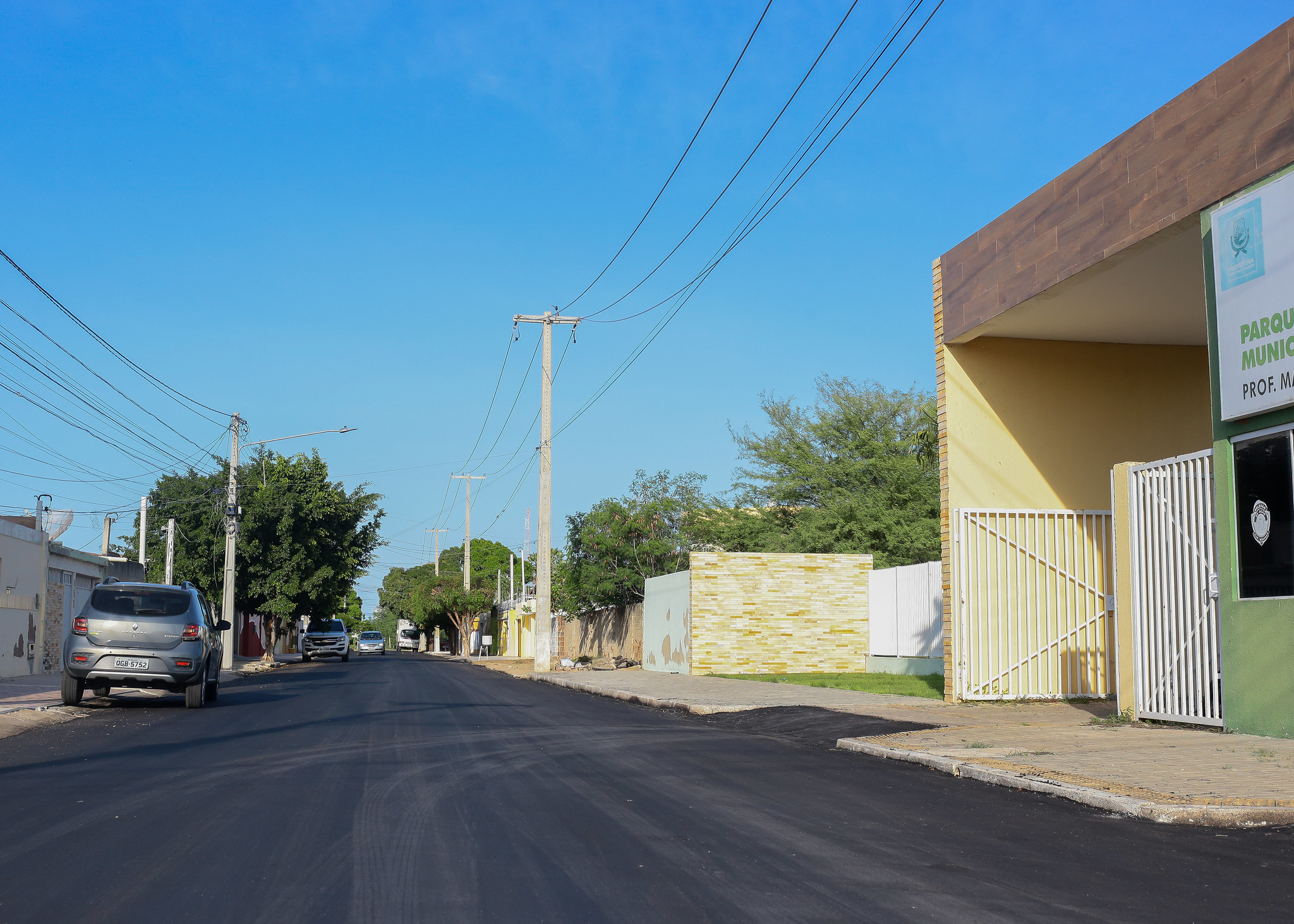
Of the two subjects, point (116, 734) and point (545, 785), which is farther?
point (116, 734)

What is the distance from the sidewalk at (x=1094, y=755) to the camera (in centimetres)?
714

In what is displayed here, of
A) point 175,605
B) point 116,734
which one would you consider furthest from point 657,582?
point 116,734

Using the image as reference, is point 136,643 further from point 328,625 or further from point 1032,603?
point 328,625

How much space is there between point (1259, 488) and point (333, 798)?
8.74m

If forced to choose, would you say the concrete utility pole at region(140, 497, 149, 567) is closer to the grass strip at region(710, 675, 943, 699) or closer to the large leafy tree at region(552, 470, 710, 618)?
the large leafy tree at region(552, 470, 710, 618)

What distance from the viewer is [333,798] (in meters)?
7.78

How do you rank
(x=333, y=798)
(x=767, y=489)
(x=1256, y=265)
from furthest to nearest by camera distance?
(x=767, y=489), (x=1256, y=265), (x=333, y=798)

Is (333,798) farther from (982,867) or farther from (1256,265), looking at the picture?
(1256,265)

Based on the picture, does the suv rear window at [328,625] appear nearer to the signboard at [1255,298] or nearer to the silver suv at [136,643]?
the silver suv at [136,643]

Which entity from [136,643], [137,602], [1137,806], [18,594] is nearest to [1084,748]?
[1137,806]

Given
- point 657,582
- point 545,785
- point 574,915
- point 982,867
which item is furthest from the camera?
point 657,582

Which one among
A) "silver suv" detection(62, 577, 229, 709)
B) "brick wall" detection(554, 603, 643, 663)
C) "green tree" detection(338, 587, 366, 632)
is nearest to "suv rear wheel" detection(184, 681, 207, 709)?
"silver suv" detection(62, 577, 229, 709)

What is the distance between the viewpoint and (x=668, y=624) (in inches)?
1168

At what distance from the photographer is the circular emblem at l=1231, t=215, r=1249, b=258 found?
419 inches
